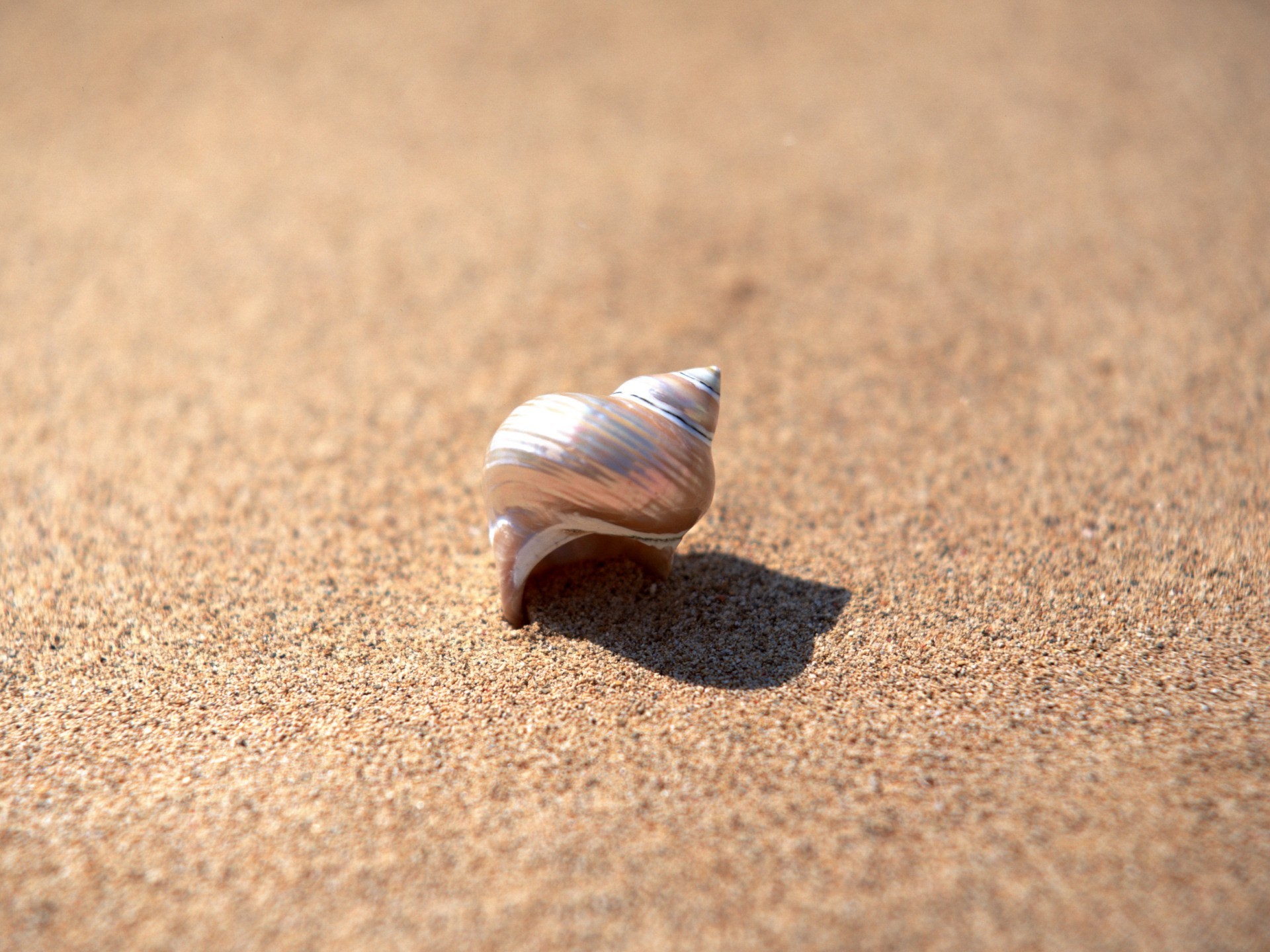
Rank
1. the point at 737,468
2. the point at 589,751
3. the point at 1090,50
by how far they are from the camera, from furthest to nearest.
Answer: the point at 1090,50 < the point at 737,468 < the point at 589,751

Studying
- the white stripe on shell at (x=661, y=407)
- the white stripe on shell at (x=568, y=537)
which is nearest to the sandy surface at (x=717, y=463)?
the white stripe on shell at (x=568, y=537)

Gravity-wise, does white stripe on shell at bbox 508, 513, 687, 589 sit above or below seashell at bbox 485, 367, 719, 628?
below

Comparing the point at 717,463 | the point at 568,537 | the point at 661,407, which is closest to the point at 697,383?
the point at 661,407

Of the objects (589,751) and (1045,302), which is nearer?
(589,751)

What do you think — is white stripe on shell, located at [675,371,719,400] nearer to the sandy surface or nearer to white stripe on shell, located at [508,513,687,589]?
white stripe on shell, located at [508,513,687,589]

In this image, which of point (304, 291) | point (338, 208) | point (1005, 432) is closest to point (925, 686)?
point (1005, 432)

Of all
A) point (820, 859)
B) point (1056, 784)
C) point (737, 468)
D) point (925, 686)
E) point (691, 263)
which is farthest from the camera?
point (691, 263)

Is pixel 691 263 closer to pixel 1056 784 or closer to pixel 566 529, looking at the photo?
pixel 566 529

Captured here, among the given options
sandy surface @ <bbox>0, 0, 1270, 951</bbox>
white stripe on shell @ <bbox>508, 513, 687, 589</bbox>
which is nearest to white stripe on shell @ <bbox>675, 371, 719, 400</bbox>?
white stripe on shell @ <bbox>508, 513, 687, 589</bbox>
